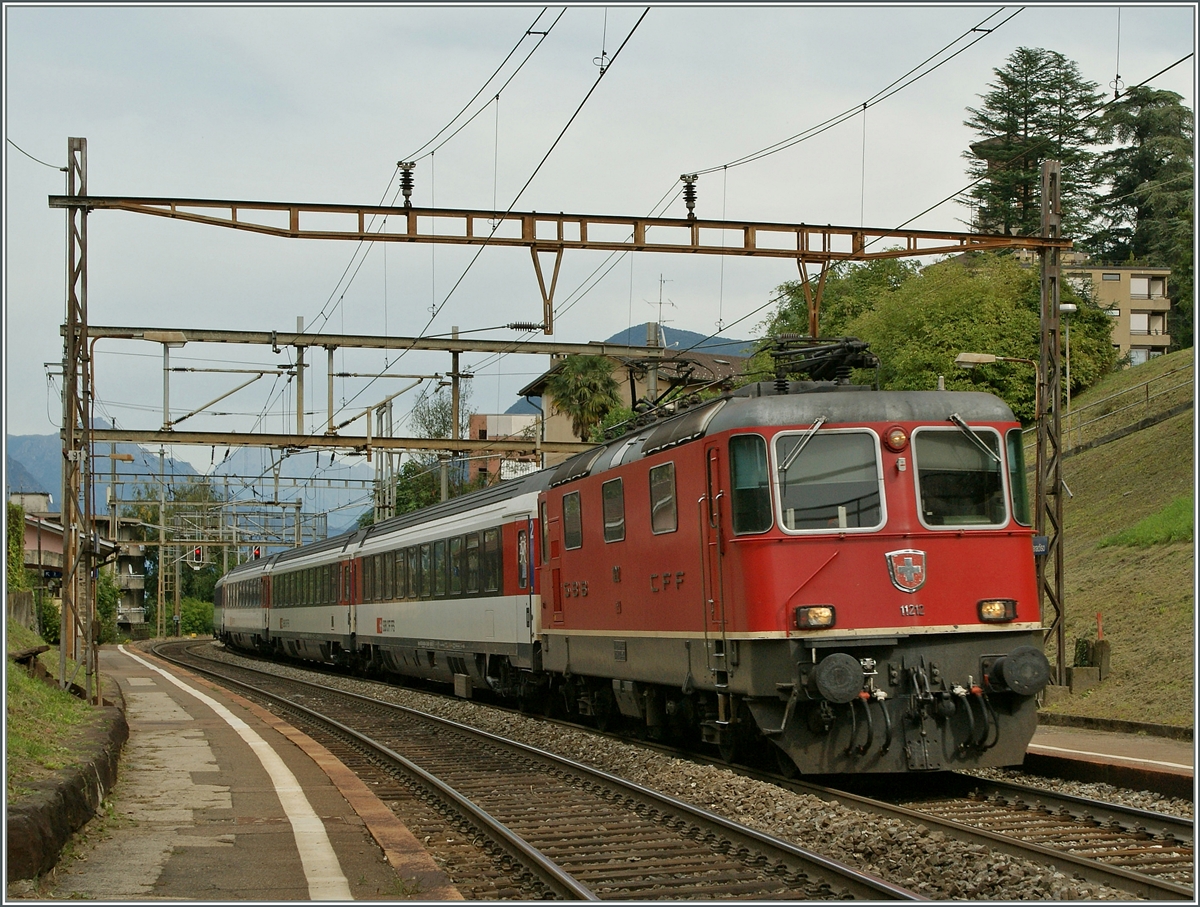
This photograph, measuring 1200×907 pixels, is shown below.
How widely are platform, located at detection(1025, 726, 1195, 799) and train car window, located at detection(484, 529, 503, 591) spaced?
855 centimetres

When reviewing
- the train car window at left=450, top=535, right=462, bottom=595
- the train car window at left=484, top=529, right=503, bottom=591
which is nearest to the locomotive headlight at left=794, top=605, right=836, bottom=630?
the train car window at left=484, top=529, right=503, bottom=591

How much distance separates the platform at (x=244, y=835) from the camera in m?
7.83

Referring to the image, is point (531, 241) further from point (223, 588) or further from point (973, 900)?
point (223, 588)

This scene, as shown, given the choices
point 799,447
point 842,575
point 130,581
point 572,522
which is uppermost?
point 130,581

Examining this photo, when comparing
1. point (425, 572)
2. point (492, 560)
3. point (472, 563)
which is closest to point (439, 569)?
point (425, 572)

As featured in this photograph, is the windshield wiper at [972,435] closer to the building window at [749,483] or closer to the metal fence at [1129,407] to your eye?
the building window at [749,483]

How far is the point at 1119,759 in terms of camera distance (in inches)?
462

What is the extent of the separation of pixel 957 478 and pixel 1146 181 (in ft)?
231

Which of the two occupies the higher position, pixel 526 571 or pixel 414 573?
pixel 414 573

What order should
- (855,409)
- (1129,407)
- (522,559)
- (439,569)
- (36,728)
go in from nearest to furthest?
(855,409), (36,728), (522,559), (439,569), (1129,407)

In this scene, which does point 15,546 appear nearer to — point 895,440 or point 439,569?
point 439,569

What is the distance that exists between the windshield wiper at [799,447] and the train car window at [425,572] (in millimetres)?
15040

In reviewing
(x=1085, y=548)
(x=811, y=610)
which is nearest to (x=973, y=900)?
(x=811, y=610)

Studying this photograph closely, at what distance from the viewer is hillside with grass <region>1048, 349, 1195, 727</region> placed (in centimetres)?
1744
